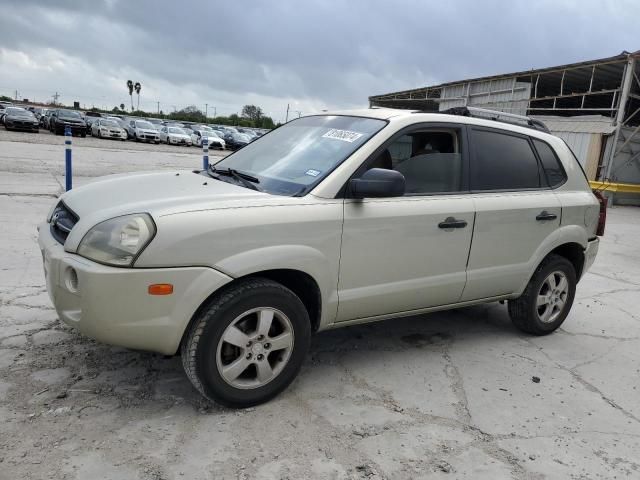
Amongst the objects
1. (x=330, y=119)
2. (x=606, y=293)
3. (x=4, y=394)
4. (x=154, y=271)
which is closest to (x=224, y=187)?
(x=154, y=271)

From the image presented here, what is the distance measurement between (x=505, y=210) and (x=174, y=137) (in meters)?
Result: 30.5

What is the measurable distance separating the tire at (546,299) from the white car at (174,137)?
30.1 meters

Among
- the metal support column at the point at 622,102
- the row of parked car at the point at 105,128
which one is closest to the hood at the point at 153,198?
A: the metal support column at the point at 622,102

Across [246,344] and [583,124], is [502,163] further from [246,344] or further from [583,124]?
[583,124]

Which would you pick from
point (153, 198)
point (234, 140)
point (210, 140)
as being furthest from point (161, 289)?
point (234, 140)

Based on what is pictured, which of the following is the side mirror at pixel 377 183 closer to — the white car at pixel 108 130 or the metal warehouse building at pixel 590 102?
the metal warehouse building at pixel 590 102

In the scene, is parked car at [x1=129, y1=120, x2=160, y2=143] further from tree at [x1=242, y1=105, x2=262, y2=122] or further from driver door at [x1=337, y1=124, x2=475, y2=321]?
tree at [x1=242, y1=105, x2=262, y2=122]

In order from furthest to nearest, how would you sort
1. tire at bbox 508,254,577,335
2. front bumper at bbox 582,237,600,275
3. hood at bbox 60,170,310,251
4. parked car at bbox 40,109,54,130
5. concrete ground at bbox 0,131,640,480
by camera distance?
parked car at bbox 40,109,54,130 → front bumper at bbox 582,237,600,275 → tire at bbox 508,254,577,335 → hood at bbox 60,170,310,251 → concrete ground at bbox 0,131,640,480

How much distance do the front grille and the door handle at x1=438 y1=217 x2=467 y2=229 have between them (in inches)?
87.6

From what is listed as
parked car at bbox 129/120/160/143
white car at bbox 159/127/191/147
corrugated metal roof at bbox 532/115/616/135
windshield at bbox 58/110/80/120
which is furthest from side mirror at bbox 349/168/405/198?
windshield at bbox 58/110/80/120

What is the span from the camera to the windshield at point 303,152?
325 centimetres

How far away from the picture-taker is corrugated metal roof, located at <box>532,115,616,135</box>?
18.0 meters

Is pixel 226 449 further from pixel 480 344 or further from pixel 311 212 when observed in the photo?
pixel 480 344

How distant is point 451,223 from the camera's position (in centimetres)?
360
